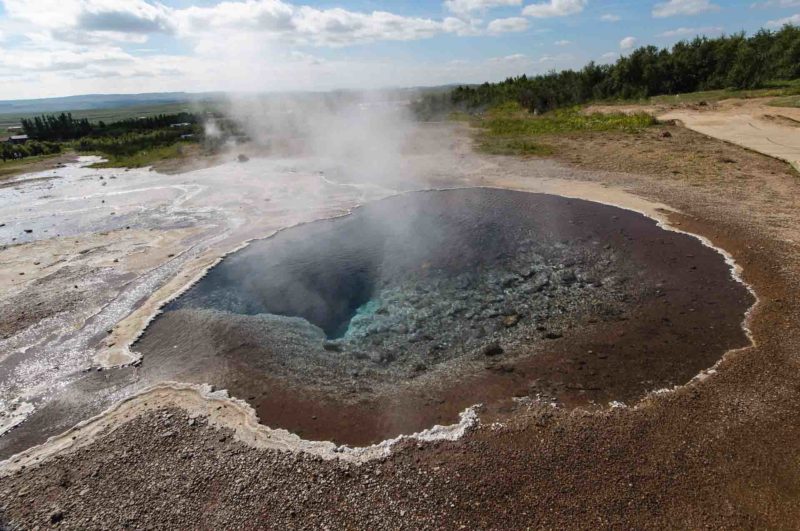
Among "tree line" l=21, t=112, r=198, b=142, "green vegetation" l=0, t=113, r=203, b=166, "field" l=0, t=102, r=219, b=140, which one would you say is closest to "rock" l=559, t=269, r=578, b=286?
"green vegetation" l=0, t=113, r=203, b=166

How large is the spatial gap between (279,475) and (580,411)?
5238mm

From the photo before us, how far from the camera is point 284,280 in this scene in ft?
44.1

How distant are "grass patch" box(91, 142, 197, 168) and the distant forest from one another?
3144 centimetres

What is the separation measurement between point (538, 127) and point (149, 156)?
3058 cm

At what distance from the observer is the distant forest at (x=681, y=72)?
35.8 meters

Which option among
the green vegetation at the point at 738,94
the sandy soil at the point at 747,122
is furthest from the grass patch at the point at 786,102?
the green vegetation at the point at 738,94

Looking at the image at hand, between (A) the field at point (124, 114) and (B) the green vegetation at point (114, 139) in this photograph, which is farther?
(A) the field at point (124, 114)

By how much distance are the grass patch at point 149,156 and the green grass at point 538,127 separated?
23216mm

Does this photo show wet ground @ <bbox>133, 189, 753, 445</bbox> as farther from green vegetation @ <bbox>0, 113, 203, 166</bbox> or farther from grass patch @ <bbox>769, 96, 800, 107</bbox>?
green vegetation @ <bbox>0, 113, 203, 166</bbox>

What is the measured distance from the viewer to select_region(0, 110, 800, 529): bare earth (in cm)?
601

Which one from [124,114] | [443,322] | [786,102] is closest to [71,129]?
[443,322]

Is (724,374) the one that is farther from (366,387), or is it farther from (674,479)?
(366,387)

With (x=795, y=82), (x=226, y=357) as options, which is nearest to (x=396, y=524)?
(x=226, y=357)

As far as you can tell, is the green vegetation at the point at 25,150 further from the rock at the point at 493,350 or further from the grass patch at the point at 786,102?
the grass patch at the point at 786,102
